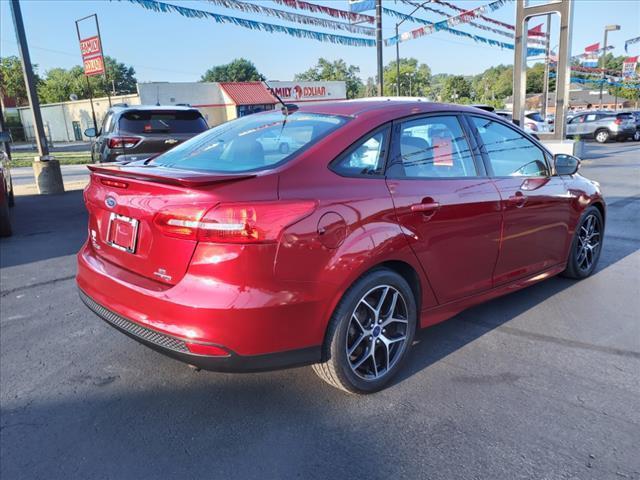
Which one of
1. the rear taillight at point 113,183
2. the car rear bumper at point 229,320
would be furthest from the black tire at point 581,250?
the rear taillight at point 113,183

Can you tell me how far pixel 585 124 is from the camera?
26.7 m

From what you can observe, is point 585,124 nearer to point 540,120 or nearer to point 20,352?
point 540,120

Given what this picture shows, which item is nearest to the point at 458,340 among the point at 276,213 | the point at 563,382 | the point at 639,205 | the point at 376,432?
the point at 563,382

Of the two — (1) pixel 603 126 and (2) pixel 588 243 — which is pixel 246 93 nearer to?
(1) pixel 603 126

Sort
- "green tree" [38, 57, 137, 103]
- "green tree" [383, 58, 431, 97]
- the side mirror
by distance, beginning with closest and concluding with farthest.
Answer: the side mirror → "green tree" [38, 57, 137, 103] → "green tree" [383, 58, 431, 97]

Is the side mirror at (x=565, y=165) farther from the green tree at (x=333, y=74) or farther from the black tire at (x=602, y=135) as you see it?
the green tree at (x=333, y=74)

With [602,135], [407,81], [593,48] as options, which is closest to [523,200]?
[602,135]

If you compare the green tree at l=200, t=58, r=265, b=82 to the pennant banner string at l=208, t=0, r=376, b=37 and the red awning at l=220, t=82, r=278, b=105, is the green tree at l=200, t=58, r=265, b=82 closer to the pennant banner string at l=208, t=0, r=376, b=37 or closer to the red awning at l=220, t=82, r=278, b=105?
the red awning at l=220, t=82, r=278, b=105

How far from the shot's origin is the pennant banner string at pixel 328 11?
12.6 metres

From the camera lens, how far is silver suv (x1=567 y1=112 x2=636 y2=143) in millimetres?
25094

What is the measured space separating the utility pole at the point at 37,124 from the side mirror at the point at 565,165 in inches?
406

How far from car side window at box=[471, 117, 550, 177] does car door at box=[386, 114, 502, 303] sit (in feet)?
0.68

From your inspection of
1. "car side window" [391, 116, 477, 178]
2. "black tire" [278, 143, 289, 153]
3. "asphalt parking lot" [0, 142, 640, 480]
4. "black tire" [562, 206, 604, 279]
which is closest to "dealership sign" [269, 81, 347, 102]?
"black tire" [562, 206, 604, 279]

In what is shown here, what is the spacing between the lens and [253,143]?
126 inches
